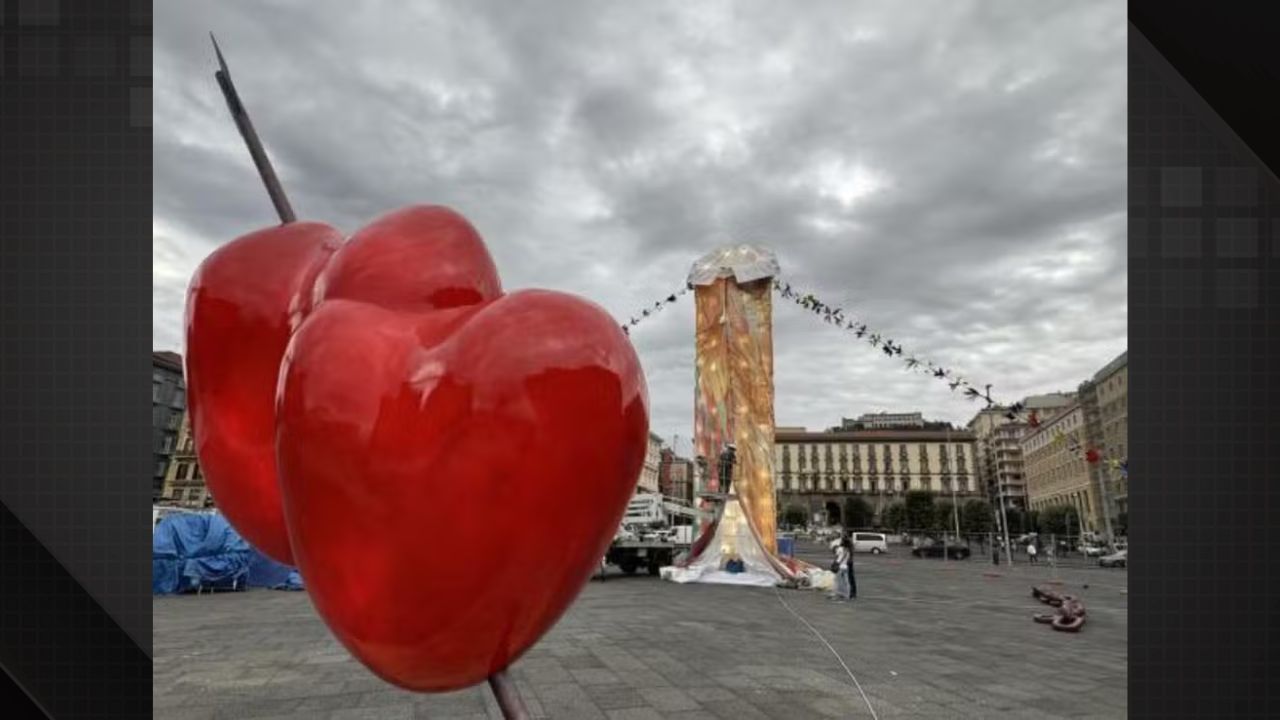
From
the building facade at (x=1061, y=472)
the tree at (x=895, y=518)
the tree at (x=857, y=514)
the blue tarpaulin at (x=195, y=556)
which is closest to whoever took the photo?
the blue tarpaulin at (x=195, y=556)

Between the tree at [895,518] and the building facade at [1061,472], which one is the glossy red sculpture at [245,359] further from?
the tree at [895,518]

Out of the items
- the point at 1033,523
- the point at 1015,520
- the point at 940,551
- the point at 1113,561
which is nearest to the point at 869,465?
the point at 1015,520

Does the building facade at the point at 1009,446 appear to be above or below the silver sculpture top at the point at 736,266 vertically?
below

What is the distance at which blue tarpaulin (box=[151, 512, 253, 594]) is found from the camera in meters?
18.6

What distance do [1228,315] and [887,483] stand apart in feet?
421

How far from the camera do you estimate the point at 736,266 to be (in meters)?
20.5

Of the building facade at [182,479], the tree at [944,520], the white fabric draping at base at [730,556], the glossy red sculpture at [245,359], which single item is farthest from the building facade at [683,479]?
the building facade at [182,479]

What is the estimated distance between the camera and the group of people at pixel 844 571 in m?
16.5

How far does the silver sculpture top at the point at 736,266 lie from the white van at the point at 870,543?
1320 inches

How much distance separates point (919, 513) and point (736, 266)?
70242 mm

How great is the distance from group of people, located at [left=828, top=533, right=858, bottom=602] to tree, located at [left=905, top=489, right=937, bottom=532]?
6648 centimetres

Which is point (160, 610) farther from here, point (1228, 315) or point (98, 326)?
point (1228, 315)

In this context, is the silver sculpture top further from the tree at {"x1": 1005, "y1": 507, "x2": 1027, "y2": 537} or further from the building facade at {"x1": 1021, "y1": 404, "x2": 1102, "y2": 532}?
the tree at {"x1": 1005, "y1": 507, "x2": 1027, "y2": 537}

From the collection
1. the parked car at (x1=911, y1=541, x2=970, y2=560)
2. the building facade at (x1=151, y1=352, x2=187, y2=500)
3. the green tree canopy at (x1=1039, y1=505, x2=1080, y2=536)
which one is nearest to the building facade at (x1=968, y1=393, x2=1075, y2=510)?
the green tree canopy at (x1=1039, y1=505, x2=1080, y2=536)
